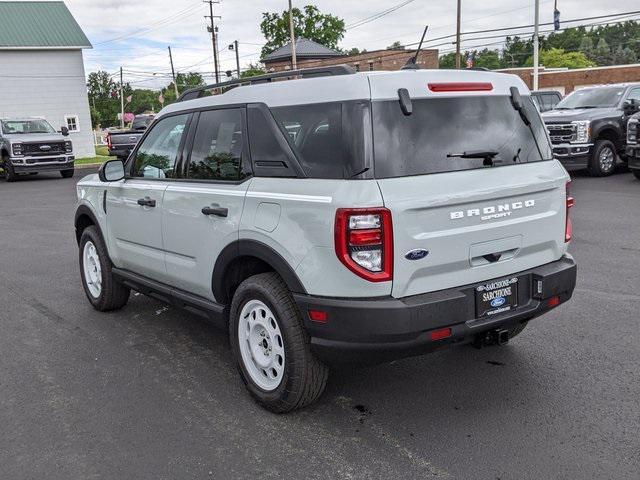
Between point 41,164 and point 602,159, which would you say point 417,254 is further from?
point 41,164

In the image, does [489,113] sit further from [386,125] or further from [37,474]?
[37,474]

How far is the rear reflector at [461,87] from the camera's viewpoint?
11.6ft

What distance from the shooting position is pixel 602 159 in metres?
15.0

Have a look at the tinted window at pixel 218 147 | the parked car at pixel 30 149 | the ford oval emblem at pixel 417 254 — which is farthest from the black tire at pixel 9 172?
the ford oval emblem at pixel 417 254

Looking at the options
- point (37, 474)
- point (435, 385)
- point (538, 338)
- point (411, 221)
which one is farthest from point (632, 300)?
point (37, 474)

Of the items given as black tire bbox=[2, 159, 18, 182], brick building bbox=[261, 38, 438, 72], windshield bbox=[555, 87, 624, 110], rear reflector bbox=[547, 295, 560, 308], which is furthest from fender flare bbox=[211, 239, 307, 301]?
brick building bbox=[261, 38, 438, 72]

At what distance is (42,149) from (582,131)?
17.1 metres

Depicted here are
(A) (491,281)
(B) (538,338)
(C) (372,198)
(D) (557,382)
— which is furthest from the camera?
(B) (538,338)

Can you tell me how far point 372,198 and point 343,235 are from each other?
0.77 feet

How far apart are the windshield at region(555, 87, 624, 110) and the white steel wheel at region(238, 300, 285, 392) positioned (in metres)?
14.5

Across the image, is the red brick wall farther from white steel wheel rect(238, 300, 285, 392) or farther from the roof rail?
white steel wheel rect(238, 300, 285, 392)

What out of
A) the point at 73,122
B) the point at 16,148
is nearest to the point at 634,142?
the point at 16,148

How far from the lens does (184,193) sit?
437 centimetres

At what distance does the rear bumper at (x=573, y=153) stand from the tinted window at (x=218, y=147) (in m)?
12.1
